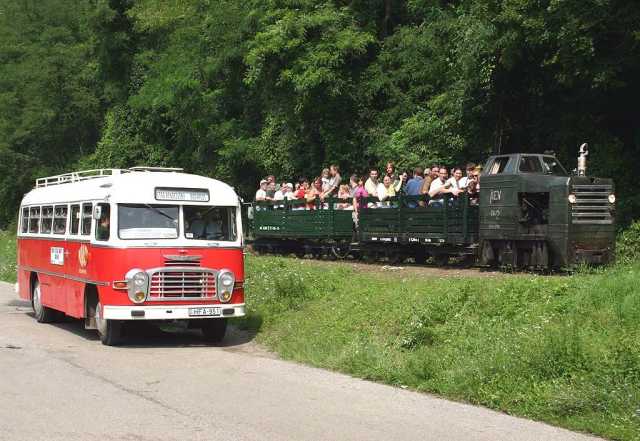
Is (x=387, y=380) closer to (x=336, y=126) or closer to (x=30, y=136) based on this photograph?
(x=336, y=126)

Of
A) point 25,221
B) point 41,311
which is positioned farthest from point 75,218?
point 25,221

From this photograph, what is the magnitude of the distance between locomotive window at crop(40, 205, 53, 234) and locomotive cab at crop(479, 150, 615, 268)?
8899 mm

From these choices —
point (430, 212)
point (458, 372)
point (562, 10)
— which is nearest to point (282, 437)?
point (458, 372)

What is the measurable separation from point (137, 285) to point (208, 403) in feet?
15.7

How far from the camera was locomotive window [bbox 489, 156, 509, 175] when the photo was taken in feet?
66.2

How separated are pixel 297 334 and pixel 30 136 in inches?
2002

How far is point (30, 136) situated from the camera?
205 feet

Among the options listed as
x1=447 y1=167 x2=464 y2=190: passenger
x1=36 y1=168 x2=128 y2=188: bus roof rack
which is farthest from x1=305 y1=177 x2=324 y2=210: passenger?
x1=36 y1=168 x2=128 y2=188: bus roof rack

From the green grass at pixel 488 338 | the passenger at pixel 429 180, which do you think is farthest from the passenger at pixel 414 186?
the green grass at pixel 488 338

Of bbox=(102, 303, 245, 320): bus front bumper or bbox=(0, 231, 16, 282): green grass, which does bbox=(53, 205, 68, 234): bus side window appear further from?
bbox=(0, 231, 16, 282): green grass

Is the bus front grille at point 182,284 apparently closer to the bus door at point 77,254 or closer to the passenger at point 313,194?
the bus door at point 77,254

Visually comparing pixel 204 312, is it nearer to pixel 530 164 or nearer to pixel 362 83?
pixel 530 164

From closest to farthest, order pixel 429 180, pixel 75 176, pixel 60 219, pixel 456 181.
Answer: pixel 60 219 < pixel 75 176 < pixel 456 181 < pixel 429 180

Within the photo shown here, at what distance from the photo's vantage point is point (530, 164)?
777 inches
